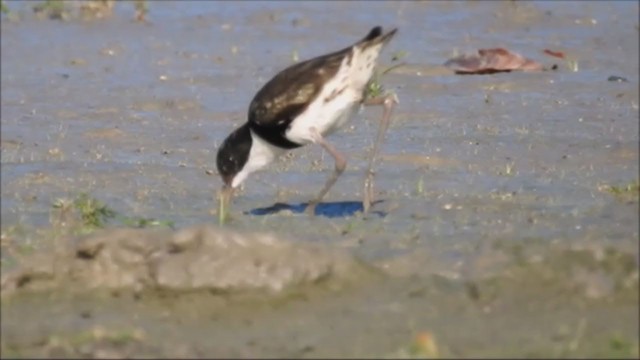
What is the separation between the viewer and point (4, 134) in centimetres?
1125

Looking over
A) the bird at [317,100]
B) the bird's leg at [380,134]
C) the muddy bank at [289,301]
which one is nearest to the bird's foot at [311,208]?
the bird at [317,100]

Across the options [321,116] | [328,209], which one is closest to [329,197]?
[328,209]

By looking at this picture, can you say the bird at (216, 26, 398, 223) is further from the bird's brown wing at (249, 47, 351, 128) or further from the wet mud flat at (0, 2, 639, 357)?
the wet mud flat at (0, 2, 639, 357)

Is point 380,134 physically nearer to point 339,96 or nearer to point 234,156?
point 339,96

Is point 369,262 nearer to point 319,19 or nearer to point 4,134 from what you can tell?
point 4,134

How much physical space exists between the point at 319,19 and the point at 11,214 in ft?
23.9

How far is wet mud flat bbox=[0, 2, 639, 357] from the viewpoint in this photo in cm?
597

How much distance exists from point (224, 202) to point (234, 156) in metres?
0.36

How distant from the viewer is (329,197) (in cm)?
920

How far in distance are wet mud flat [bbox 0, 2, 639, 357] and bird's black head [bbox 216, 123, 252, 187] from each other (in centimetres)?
20

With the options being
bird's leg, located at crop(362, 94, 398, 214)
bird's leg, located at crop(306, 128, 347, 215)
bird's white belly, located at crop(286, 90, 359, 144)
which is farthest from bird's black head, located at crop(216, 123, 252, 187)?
bird's leg, located at crop(362, 94, 398, 214)

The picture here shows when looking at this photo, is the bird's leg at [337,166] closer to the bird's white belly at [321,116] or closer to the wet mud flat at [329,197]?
the bird's white belly at [321,116]

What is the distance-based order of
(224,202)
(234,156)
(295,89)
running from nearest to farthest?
(295,89) < (224,202) < (234,156)

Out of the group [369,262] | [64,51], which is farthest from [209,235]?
[64,51]
